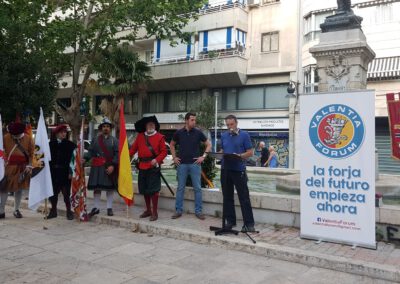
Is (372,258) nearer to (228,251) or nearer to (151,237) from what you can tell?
(228,251)

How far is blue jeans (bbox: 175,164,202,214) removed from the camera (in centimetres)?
750

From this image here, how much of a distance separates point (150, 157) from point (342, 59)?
16.4 feet

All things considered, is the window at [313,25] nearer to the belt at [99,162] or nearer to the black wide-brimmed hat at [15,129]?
the belt at [99,162]

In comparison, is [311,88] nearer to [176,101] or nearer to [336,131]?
[176,101]

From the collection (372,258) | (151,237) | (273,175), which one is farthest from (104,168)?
(273,175)

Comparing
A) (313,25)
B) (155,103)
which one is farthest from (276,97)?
(155,103)

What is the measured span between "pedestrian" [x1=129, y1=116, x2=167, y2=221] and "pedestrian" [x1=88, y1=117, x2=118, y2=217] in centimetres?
51

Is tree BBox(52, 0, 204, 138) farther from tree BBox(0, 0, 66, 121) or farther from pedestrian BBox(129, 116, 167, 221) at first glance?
pedestrian BBox(129, 116, 167, 221)

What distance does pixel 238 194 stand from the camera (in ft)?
21.8

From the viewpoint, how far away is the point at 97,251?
19.4 ft

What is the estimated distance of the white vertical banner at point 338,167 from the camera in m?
5.53

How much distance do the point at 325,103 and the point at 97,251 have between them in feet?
12.8

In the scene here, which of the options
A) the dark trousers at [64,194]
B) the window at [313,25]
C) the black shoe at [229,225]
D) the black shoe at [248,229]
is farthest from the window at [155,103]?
the black shoe at [248,229]

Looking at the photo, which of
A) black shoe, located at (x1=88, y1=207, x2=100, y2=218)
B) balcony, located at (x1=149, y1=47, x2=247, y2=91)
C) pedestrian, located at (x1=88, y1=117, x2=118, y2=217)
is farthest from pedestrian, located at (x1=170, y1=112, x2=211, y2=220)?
balcony, located at (x1=149, y1=47, x2=247, y2=91)
